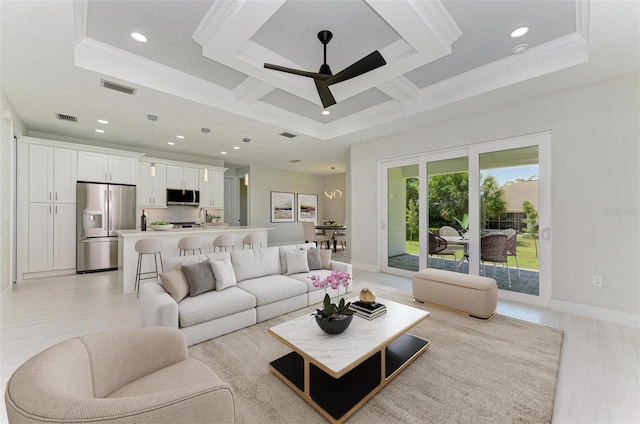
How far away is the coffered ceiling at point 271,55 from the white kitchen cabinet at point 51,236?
159 centimetres

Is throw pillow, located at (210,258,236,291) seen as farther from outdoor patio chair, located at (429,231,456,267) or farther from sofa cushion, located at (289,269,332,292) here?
outdoor patio chair, located at (429,231,456,267)

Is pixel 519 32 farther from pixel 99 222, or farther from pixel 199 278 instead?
pixel 99 222

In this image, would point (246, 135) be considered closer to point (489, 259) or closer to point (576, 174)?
point (489, 259)

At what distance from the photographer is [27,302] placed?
371 cm

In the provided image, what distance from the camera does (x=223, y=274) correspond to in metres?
3.08

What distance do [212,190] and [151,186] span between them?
4.97 feet

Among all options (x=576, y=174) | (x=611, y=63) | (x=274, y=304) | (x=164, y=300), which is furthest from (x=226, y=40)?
(x=576, y=174)

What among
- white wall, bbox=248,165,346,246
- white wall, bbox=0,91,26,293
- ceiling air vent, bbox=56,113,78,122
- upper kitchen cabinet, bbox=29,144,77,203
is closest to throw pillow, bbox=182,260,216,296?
white wall, bbox=0,91,26,293

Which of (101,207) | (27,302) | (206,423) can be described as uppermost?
(101,207)

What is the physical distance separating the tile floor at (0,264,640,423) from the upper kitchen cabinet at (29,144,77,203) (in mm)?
1618

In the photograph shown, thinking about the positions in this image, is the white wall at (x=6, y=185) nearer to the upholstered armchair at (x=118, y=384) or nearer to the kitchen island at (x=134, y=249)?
the kitchen island at (x=134, y=249)

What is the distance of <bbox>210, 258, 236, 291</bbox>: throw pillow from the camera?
3039mm

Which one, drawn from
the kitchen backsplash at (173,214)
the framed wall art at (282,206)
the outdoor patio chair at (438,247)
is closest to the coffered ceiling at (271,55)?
the outdoor patio chair at (438,247)

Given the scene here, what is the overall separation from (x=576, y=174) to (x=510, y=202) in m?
0.78
